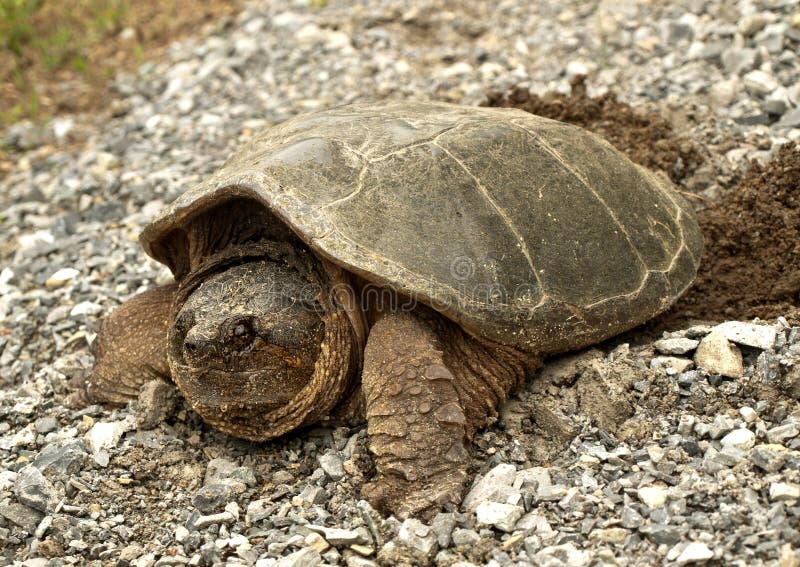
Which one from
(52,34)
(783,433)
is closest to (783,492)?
(783,433)

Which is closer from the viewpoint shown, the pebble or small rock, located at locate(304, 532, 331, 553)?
small rock, located at locate(304, 532, 331, 553)

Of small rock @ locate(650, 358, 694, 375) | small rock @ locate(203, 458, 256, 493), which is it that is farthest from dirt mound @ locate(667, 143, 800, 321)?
small rock @ locate(203, 458, 256, 493)

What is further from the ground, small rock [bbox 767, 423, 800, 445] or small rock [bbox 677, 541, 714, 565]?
small rock [bbox 677, 541, 714, 565]

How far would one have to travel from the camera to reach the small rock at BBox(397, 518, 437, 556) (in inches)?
104

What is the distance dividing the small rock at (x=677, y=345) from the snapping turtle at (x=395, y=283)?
195 millimetres

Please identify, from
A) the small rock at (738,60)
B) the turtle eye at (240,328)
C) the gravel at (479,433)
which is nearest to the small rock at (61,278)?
the gravel at (479,433)

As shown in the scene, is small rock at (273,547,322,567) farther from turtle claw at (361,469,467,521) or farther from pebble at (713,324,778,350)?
pebble at (713,324,778,350)

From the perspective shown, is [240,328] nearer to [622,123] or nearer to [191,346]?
[191,346]

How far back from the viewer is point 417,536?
269 cm

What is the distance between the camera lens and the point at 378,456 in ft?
9.59

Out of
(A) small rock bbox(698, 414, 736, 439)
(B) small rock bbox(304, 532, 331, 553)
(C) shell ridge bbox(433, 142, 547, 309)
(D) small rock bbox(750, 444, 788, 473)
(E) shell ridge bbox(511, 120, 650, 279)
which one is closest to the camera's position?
(D) small rock bbox(750, 444, 788, 473)

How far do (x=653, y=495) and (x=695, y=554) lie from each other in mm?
289

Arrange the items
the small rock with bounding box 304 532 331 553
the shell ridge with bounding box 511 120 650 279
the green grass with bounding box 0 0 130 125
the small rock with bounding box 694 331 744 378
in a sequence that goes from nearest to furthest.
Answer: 1. the small rock with bounding box 304 532 331 553
2. the small rock with bounding box 694 331 744 378
3. the shell ridge with bounding box 511 120 650 279
4. the green grass with bounding box 0 0 130 125

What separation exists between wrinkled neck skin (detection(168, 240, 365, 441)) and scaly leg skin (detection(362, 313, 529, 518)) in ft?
0.60
